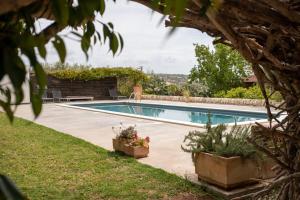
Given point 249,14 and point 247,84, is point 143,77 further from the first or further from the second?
point 249,14

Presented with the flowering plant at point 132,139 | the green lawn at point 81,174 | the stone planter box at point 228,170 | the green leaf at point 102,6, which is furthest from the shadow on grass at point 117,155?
the green leaf at point 102,6

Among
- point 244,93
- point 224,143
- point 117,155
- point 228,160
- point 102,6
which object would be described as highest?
point 102,6

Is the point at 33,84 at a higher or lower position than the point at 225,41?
lower

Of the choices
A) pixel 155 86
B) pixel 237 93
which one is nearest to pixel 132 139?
pixel 237 93

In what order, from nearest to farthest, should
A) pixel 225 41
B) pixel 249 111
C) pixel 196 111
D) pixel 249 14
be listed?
pixel 249 14
pixel 225 41
pixel 249 111
pixel 196 111

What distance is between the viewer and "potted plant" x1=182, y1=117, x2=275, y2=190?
4984 millimetres

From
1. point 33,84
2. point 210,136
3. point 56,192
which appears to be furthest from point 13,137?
point 33,84

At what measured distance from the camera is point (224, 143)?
5285 mm

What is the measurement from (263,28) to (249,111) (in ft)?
47.9

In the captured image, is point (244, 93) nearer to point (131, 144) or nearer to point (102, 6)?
point (131, 144)

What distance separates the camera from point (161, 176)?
579 cm

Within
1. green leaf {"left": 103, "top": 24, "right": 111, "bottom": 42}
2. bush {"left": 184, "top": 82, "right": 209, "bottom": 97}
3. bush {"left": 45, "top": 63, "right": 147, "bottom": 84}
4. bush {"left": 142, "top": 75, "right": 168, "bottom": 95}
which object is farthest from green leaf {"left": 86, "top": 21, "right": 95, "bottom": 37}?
bush {"left": 142, "top": 75, "right": 168, "bottom": 95}

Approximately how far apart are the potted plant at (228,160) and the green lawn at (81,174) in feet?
1.02

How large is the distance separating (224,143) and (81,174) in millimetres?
2436
